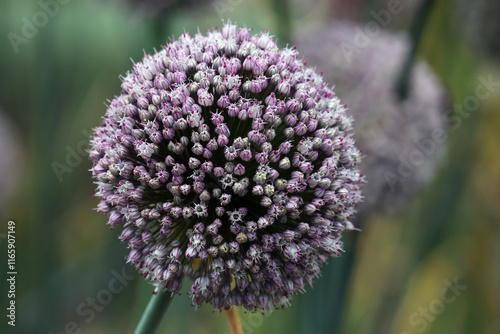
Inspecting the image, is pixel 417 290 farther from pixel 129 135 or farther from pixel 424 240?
pixel 129 135

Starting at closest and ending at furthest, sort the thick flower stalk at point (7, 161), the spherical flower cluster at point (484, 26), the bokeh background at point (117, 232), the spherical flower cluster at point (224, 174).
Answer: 1. the spherical flower cluster at point (224, 174)
2. the bokeh background at point (117, 232)
3. the thick flower stalk at point (7, 161)
4. the spherical flower cluster at point (484, 26)

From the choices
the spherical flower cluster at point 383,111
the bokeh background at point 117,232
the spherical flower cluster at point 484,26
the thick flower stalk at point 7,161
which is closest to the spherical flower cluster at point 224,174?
the bokeh background at point 117,232

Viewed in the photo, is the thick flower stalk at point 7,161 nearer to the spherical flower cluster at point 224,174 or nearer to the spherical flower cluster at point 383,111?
the spherical flower cluster at point 224,174

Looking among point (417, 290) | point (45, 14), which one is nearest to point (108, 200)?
point (45, 14)

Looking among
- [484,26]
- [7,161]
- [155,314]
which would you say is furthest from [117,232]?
[484,26]

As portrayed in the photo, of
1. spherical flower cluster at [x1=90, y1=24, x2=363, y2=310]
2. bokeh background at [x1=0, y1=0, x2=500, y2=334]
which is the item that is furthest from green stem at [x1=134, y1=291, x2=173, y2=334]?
bokeh background at [x1=0, y1=0, x2=500, y2=334]

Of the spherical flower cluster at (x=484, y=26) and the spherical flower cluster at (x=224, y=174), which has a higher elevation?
the spherical flower cluster at (x=484, y=26)
